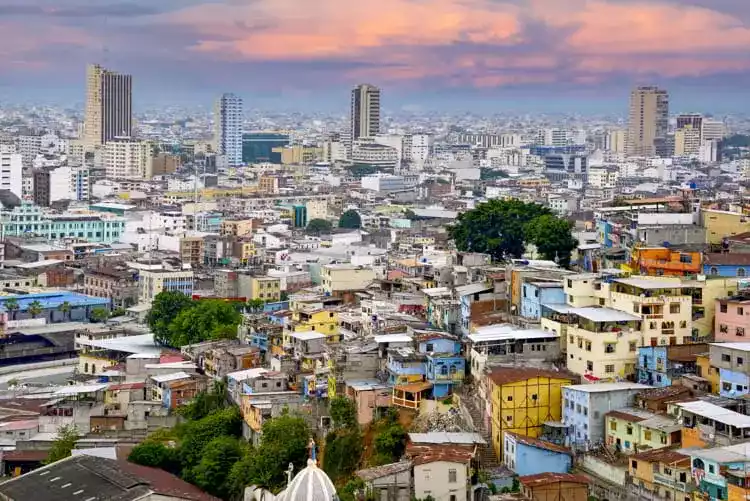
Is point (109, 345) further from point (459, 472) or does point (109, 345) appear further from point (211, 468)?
point (459, 472)

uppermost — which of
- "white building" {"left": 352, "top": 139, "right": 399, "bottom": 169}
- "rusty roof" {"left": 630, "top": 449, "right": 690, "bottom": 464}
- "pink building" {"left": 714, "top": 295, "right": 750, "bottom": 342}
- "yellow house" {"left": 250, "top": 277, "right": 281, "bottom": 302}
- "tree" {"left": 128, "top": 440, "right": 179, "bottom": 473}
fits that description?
"white building" {"left": 352, "top": 139, "right": 399, "bottom": 169}

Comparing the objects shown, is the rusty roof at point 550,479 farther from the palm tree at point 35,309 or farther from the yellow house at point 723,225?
the palm tree at point 35,309

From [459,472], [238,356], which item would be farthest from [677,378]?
[238,356]

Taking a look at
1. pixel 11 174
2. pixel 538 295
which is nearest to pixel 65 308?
pixel 538 295

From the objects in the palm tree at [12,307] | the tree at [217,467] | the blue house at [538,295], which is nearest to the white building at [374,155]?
the palm tree at [12,307]

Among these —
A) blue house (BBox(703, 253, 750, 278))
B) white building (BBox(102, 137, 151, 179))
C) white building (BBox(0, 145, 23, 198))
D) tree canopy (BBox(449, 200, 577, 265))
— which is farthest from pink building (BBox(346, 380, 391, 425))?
white building (BBox(102, 137, 151, 179))

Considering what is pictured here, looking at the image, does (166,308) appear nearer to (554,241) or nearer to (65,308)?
(65,308)

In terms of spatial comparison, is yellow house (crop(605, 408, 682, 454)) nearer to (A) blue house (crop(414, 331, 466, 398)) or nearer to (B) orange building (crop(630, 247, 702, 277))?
(A) blue house (crop(414, 331, 466, 398))
